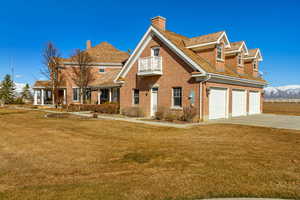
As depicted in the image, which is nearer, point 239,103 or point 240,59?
point 239,103

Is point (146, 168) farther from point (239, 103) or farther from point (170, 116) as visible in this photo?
point (239, 103)

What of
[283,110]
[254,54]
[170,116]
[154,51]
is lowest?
[283,110]

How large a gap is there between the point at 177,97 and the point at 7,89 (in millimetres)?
45157

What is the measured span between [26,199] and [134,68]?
60.9 ft

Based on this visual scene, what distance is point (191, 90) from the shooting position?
674 inches

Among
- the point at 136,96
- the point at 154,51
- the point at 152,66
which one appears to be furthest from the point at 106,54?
the point at 152,66

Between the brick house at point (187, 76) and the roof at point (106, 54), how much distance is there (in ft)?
49.9

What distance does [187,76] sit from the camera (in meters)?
17.5

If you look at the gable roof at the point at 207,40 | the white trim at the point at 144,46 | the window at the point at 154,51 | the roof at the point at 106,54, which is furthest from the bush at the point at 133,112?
the roof at the point at 106,54

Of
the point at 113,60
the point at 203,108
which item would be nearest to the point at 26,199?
the point at 203,108

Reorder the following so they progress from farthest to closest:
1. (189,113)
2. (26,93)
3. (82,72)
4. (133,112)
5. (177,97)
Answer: (26,93) < (82,72) < (133,112) < (177,97) < (189,113)

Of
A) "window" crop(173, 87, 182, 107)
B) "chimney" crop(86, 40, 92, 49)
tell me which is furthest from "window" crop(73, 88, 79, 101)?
"window" crop(173, 87, 182, 107)

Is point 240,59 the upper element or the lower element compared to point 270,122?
upper

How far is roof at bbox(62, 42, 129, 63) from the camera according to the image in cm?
3680
